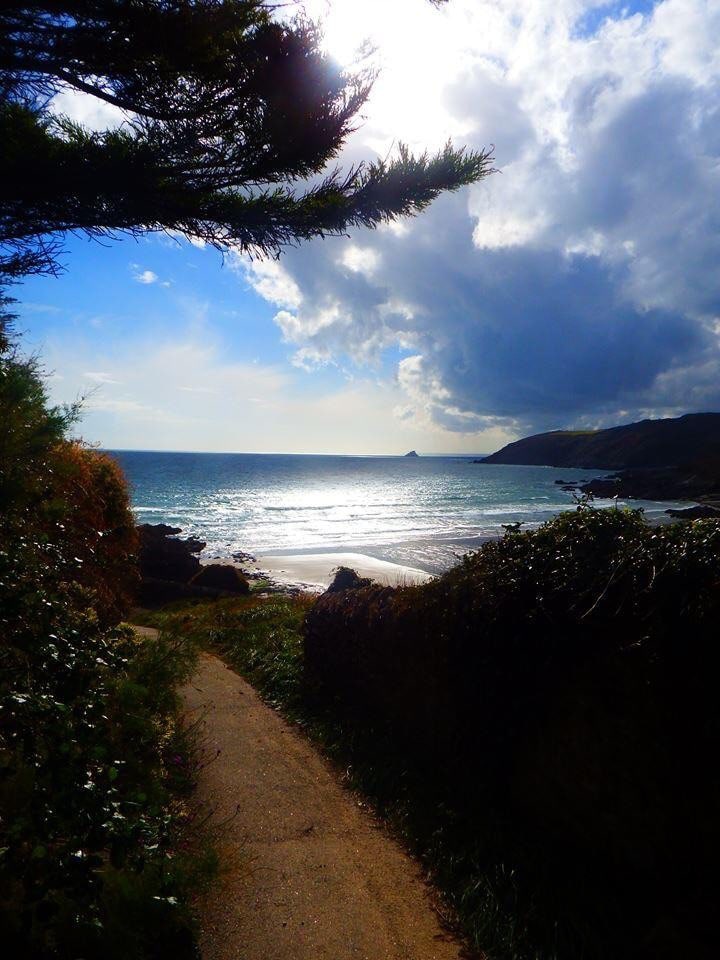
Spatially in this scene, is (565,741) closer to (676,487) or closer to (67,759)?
(67,759)

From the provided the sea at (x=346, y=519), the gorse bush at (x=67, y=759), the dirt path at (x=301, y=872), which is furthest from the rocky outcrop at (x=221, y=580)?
the gorse bush at (x=67, y=759)

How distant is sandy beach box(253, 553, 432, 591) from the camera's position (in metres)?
21.7

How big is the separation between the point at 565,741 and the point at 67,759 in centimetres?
358

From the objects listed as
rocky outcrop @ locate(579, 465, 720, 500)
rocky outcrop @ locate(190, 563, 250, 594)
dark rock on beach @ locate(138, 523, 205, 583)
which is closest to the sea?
rocky outcrop @ locate(579, 465, 720, 500)

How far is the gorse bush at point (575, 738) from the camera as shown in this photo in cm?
373

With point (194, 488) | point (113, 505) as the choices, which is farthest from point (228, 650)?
point (194, 488)

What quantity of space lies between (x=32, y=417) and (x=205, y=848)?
14.0ft

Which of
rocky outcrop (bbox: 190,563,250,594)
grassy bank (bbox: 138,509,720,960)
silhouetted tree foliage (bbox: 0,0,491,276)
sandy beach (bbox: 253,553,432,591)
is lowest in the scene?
sandy beach (bbox: 253,553,432,591)

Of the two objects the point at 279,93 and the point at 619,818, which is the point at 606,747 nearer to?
the point at 619,818

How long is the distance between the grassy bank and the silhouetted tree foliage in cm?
381

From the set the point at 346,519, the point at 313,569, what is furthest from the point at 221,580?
the point at 346,519

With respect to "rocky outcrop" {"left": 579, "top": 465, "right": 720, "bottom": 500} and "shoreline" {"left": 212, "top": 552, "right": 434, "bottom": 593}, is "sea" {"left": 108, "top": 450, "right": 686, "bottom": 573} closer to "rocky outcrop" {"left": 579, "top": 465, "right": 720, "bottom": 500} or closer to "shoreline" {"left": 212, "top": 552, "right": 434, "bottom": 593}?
"shoreline" {"left": 212, "top": 552, "right": 434, "bottom": 593}

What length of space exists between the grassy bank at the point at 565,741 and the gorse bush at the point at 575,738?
0.04 ft

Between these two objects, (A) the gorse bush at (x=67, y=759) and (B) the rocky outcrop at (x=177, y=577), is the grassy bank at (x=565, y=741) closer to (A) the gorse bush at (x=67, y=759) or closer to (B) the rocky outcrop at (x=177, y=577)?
(A) the gorse bush at (x=67, y=759)
